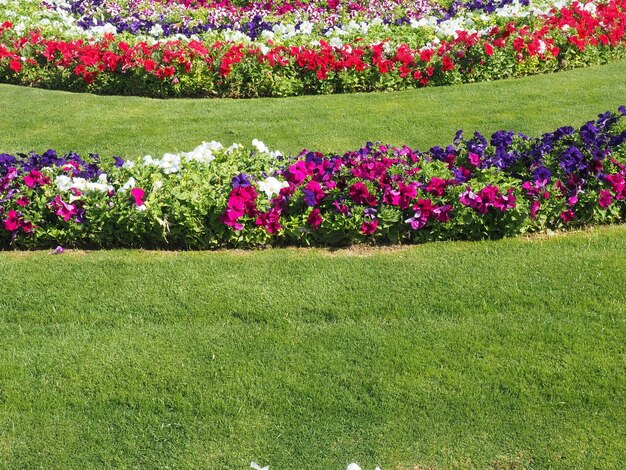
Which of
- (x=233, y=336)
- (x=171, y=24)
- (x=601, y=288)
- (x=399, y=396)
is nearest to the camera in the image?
(x=399, y=396)

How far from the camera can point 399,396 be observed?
3.81 metres

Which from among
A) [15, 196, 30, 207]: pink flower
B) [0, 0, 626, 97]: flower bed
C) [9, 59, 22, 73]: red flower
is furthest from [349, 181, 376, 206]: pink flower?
[9, 59, 22, 73]: red flower

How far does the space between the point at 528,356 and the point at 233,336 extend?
168cm

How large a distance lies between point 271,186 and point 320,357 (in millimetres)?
1662

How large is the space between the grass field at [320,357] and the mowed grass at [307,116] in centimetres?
257

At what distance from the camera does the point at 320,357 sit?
4117 millimetres

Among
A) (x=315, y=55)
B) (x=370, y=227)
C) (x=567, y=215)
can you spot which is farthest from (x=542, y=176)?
(x=315, y=55)

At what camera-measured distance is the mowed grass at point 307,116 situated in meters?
7.63

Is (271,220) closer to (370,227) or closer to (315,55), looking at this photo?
(370,227)

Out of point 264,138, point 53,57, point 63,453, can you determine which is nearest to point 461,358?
point 63,453

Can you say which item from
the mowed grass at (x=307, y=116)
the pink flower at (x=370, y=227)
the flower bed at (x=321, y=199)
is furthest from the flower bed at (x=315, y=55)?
the pink flower at (x=370, y=227)

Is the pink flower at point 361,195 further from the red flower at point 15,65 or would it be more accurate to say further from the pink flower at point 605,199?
the red flower at point 15,65

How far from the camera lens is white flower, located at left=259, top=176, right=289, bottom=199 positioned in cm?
534

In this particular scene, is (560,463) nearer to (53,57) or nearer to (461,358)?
(461,358)
